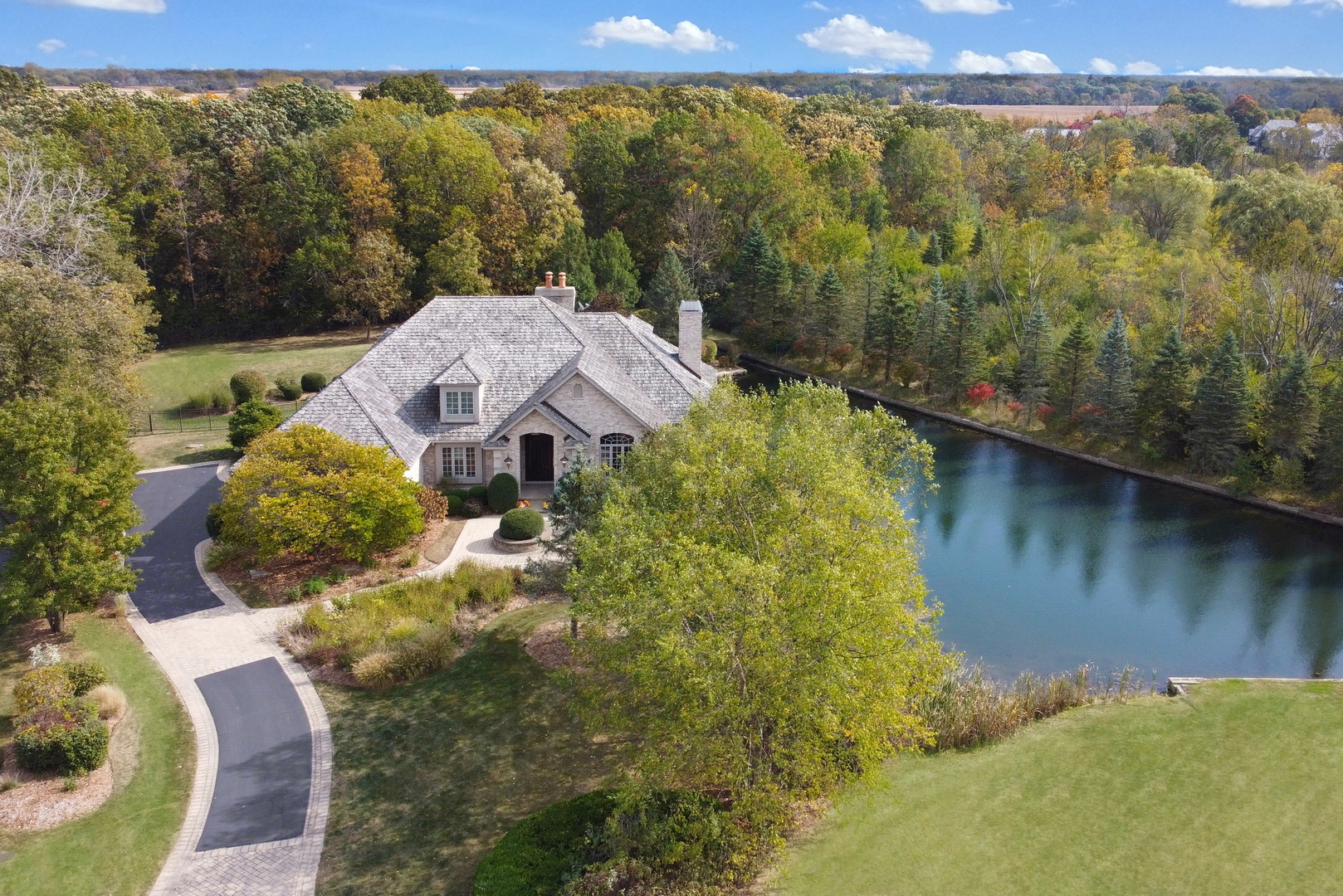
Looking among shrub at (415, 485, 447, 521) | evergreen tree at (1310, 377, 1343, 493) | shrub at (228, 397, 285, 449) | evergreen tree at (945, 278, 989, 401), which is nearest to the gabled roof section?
shrub at (415, 485, 447, 521)

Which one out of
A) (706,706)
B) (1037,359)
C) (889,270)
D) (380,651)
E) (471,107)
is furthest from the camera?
(471,107)

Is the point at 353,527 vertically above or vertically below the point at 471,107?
below

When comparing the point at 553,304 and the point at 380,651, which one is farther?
the point at 553,304

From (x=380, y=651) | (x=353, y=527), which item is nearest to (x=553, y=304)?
(x=353, y=527)

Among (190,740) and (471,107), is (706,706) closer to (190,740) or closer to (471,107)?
(190,740)

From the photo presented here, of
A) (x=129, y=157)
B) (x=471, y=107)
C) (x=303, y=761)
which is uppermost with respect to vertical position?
(x=471, y=107)

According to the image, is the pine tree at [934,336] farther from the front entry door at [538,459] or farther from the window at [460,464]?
the window at [460,464]

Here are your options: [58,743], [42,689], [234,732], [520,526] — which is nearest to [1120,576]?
[520,526]
